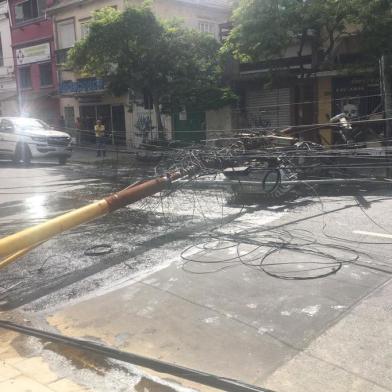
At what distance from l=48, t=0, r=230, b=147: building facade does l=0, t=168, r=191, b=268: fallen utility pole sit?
17343mm

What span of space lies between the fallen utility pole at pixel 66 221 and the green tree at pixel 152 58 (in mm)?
12335

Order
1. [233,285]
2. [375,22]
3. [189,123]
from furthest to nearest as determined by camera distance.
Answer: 1. [189,123]
2. [375,22]
3. [233,285]

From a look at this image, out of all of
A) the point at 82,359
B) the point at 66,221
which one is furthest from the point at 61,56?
the point at 82,359

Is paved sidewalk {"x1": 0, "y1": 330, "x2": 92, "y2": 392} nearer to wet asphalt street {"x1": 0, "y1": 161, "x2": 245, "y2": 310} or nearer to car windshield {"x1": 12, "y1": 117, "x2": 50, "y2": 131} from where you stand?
wet asphalt street {"x1": 0, "y1": 161, "x2": 245, "y2": 310}

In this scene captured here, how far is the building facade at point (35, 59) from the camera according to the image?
31.8 m

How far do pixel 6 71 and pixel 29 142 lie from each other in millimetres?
17552

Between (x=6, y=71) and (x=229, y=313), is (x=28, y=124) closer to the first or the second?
(x=6, y=71)

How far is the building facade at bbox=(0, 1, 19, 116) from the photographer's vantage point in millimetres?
34847

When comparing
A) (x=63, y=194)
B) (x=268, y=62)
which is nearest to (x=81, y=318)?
(x=63, y=194)

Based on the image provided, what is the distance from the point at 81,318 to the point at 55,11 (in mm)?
28258

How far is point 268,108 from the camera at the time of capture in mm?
22938

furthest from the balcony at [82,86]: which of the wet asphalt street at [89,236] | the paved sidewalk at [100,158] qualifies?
the wet asphalt street at [89,236]

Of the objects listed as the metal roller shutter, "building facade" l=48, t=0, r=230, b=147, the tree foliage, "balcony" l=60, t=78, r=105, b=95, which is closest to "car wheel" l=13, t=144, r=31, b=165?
"building facade" l=48, t=0, r=230, b=147

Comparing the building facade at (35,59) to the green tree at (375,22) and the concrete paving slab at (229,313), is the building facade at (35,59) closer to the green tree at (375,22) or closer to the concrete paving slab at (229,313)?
the green tree at (375,22)
